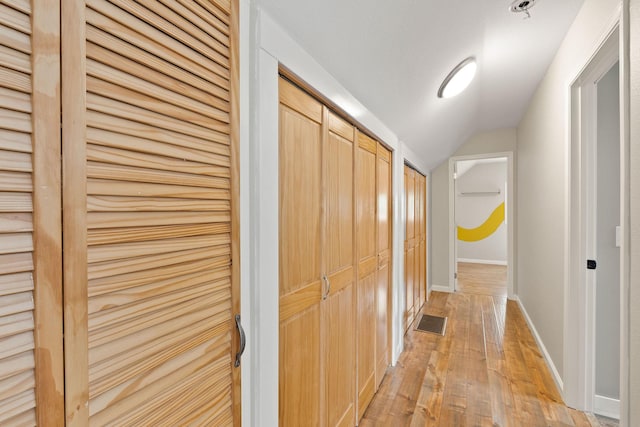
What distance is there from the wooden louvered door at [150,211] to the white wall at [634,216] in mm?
1440

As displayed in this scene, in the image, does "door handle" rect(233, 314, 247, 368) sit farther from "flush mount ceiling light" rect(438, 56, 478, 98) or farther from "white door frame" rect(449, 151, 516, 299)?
"white door frame" rect(449, 151, 516, 299)

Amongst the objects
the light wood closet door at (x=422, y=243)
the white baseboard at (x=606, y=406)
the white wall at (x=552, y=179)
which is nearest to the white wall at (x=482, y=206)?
the light wood closet door at (x=422, y=243)

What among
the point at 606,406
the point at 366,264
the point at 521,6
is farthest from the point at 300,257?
the point at 606,406

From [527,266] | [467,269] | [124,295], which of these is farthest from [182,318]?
[467,269]

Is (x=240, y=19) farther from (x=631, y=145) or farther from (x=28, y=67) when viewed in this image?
(x=631, y=145)

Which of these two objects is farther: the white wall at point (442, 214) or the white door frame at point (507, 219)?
the white wall at point (442, 214)

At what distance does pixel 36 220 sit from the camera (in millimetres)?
416

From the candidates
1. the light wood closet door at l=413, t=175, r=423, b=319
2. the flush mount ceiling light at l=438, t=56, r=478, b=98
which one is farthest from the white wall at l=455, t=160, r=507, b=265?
the flush mount ceiling light at l=438, t=56, r=478, b=98

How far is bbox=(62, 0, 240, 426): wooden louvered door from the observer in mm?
463

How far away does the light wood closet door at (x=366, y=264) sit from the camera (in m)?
1.80

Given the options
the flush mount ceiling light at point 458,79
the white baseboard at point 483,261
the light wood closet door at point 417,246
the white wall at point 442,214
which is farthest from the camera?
the white baseboard at point 483,261

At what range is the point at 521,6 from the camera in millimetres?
1659

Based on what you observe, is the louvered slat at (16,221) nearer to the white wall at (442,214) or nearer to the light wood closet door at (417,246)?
the light wood closet door at (417,246)

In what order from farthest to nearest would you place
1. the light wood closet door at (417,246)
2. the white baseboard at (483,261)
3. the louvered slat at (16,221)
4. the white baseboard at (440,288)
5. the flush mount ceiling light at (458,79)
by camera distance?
the white baseboard at (483,261) → the white baseboard at (440,288) → the light wood closet door at (417,246) → the flush mount ceiling light at (458,79) → the louvered slat at (16,221)
